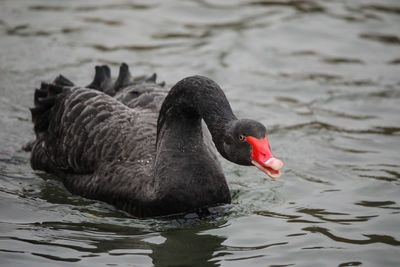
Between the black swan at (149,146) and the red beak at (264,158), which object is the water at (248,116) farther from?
the red beak at (264,158)

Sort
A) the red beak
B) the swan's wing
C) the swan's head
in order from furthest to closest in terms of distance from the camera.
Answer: the swan's wing → the swan's head → the red beak

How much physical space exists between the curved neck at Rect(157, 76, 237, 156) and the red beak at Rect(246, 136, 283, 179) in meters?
0.35

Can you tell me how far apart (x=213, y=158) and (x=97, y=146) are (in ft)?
4.02

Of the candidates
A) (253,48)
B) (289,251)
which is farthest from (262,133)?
(253,48)

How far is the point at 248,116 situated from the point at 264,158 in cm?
411

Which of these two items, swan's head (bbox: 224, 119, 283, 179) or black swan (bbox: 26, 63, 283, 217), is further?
black swan (bbox: 26, 63, 283, 217)

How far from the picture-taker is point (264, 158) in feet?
20.5

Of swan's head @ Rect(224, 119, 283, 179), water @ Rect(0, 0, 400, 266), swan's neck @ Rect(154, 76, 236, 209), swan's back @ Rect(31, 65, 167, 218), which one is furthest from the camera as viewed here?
swan's back @ Rect(31, 65, 167, 218)

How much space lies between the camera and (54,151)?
27.8 feet

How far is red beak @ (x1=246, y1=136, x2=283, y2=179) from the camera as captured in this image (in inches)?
242

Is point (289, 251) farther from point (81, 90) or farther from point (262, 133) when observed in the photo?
point (81, 90)

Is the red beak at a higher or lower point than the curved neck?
lower

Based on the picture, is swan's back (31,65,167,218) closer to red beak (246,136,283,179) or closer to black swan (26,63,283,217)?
black swan (26,63,283,217)

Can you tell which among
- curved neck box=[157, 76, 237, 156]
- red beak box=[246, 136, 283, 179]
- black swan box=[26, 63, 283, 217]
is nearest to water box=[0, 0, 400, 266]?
black swan box=[26, 63, 283, 217]
